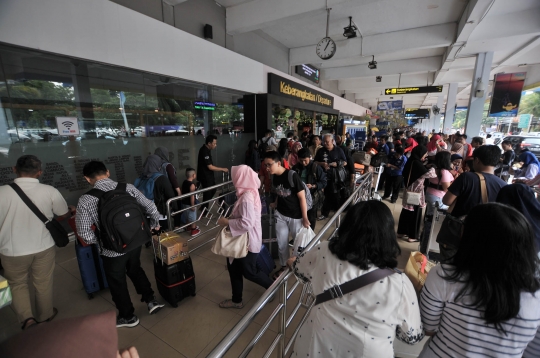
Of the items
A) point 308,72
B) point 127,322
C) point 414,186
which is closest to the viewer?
point 127,322

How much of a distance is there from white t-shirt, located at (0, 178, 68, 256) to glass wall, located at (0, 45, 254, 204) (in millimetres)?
1820

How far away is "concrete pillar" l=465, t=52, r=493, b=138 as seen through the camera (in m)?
7.75

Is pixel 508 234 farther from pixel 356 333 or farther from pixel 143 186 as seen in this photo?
pixel 143 186

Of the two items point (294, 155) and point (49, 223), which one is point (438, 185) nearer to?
point (294, 155)

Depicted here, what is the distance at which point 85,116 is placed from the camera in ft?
13.2

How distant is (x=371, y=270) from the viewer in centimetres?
109

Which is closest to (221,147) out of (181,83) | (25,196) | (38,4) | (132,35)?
(181,83)

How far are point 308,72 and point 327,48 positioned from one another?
4965mm

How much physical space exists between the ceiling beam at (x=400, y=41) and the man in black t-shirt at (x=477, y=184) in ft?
20.2

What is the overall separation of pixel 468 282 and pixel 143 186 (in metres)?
3.77

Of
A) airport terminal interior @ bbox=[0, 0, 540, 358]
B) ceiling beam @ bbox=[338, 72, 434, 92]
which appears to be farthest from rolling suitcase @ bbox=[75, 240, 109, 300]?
ceiling beam @ bbox=[338, 72, 434, 92]

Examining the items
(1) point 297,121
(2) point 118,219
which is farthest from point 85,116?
(1) point 297,121

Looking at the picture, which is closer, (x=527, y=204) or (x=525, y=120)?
(x=527, y=204)

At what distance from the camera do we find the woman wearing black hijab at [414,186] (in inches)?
150
